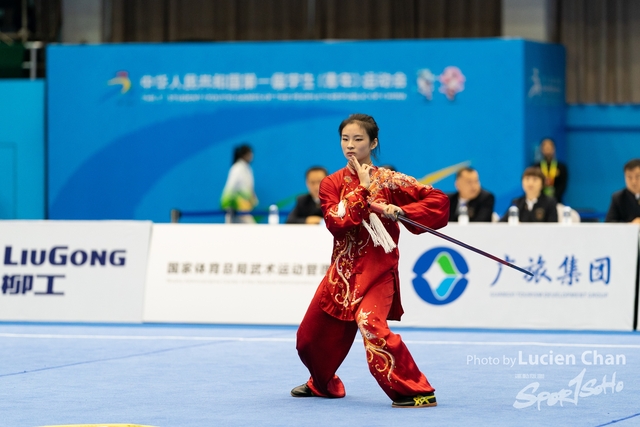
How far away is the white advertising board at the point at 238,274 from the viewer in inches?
416

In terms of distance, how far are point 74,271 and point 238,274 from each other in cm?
158

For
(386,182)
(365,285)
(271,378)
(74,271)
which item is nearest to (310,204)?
(74,271)

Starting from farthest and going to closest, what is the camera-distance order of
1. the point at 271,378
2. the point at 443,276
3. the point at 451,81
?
the point at 451,81, the point at 443,276, the point at 271,378

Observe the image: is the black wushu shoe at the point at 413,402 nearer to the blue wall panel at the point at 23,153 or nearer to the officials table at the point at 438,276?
the officials table at the point at 438,276

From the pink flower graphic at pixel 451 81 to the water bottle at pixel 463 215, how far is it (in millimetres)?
5868

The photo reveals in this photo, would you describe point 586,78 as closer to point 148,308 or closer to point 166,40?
point 166,40

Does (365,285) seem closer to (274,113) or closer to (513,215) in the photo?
(513,215)

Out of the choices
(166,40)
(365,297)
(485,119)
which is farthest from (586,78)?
(365,297)

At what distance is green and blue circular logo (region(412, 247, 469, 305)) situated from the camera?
33.8ft

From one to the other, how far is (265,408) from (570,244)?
4780mm

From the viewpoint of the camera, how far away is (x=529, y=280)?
10219 mm

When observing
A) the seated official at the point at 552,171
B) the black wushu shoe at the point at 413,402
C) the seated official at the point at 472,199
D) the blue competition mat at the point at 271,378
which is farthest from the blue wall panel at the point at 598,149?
→ the black wushu shoe at the point at 413,402

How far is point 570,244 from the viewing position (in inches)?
404

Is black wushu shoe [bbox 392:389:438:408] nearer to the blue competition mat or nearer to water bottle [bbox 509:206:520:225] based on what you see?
the blue competition mat
